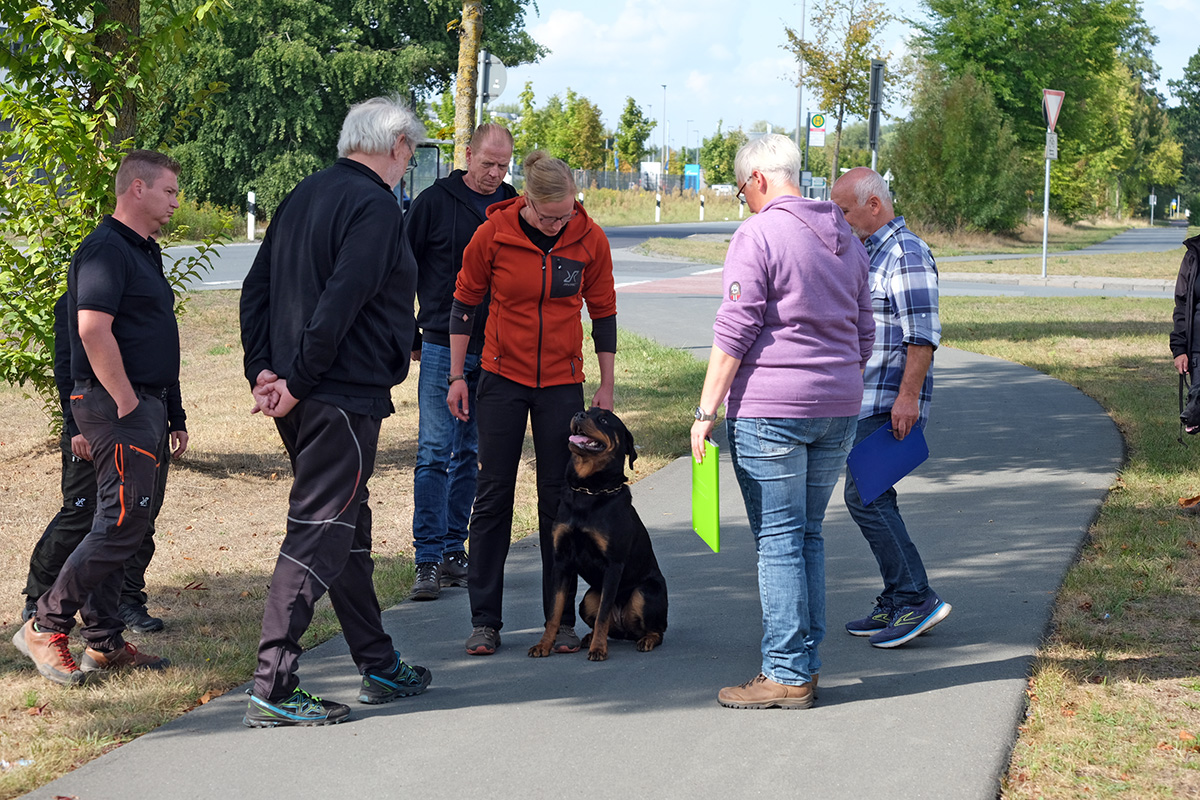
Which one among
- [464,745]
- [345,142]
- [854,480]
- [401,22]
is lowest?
[464,745]

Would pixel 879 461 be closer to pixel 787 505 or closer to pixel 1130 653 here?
pixel 787 505

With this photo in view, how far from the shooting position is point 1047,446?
9.48m

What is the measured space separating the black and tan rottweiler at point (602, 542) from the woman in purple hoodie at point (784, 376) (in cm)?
50

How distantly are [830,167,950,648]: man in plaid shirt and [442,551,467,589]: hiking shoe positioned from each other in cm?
204

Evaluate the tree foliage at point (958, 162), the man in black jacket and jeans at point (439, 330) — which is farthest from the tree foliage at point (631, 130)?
the man in black jacket and jeans at point (439, 330)

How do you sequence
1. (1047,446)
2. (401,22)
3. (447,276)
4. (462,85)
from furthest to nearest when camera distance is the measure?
(401,22)
(462,85)
(1047,446)
(447,276)

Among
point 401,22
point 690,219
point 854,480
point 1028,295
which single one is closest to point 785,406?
point 854,480

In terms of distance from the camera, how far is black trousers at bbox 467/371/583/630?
5027 millimetres

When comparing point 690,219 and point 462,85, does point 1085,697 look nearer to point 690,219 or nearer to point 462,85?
point 462,85

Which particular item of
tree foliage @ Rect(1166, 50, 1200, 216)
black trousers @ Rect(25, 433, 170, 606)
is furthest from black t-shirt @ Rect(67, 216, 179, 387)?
tree foliage @ Rect(1166, 50, 1200, 216)

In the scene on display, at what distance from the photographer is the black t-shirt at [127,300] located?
4.47m

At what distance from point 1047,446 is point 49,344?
23.9 ft

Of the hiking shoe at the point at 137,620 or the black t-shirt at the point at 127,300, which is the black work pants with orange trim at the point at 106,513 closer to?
the black t-shirt at the point at 127,300

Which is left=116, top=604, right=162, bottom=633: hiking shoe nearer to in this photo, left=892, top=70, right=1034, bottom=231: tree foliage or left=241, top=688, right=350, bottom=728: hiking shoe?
left=241, top=688, right=350, bottom=728: hiking shoe
